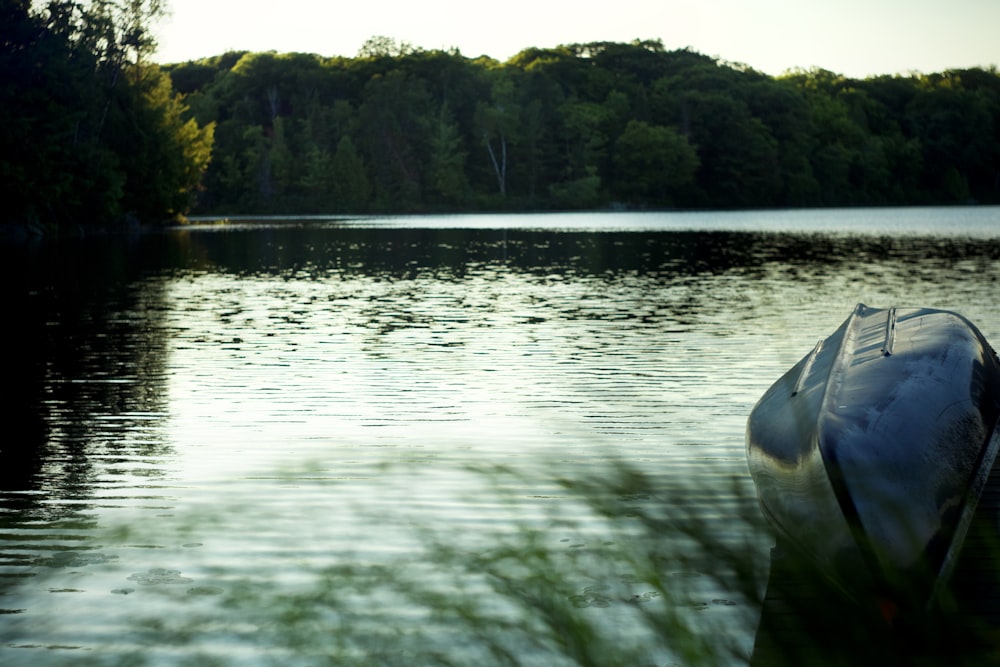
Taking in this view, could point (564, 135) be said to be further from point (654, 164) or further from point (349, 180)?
point (349, 180)

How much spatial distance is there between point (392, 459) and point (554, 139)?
112510 mm

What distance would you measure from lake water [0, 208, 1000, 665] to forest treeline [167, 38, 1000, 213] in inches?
3351

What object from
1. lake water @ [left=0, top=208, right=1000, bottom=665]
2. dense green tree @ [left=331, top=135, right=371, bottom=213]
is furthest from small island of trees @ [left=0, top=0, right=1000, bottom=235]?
lake water @ [left=0, top=208, right=1000, bottom=665]

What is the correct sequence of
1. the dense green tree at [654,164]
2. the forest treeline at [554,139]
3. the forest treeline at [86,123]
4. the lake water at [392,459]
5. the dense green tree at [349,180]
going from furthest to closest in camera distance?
the dense green tree at [654,164]
the forest treeline at [554,139]
the dense green tree at [349,180]
the forest treeline at [86,123]
the lake water at [392,459]

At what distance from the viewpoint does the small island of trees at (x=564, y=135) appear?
114 m

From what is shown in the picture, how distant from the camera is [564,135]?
390 ft

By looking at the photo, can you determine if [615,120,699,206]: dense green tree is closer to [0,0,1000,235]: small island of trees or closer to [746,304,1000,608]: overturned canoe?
[0,0,1000,235]: small island of trees

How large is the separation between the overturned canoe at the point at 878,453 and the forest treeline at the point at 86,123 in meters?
50.9

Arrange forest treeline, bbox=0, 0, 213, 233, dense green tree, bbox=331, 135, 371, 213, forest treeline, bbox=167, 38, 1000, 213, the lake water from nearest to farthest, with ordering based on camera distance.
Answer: the lake water → forest treeline, bbox=0, 0, 213, 233 → dense green tree, bbox=331, 135, 371, 213 → forest treeline, bbox=167, 38, 1000, 213

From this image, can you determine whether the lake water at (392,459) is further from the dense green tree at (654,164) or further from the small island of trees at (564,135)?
the dense green tree at (654,164)

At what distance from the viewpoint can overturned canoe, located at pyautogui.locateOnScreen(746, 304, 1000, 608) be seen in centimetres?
396

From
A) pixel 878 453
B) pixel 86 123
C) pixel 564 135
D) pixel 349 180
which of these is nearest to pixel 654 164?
pixel 564 135

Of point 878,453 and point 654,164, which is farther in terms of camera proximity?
point 654,164

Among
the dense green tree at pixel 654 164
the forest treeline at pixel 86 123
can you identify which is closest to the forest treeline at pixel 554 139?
the dense green tree at pixel 654 164
